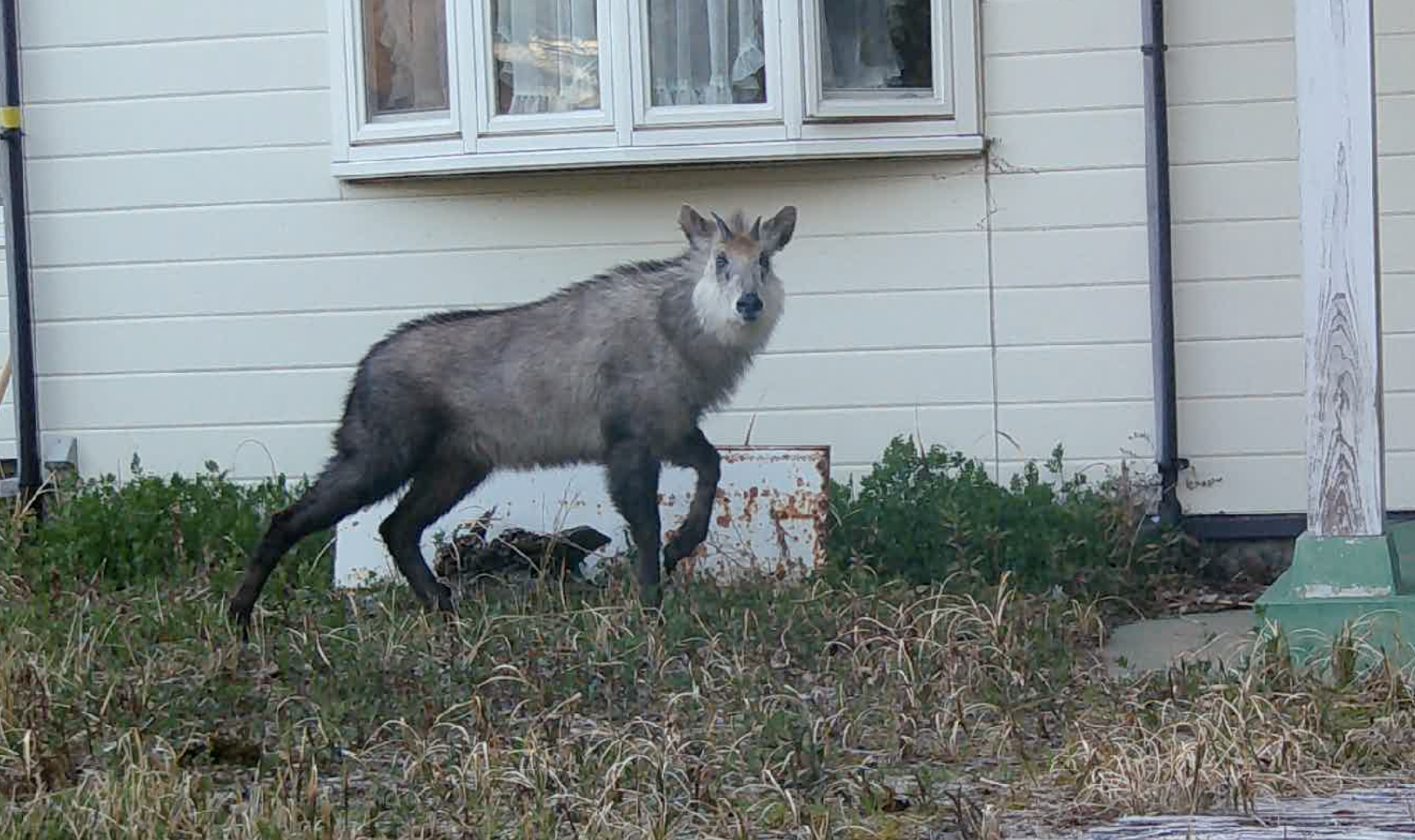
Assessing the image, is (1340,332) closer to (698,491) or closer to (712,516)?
(698,491)

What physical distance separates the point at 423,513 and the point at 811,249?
6.10 ft

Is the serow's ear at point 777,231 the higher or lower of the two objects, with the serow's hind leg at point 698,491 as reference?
higher

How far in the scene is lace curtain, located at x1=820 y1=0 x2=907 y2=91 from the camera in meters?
7.18

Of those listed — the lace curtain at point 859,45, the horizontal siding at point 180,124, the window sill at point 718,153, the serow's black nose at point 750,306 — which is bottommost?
the serow's black nose at point 750,306

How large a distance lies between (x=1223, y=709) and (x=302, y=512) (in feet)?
9.58

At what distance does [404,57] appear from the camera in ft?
24.3

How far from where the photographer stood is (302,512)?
6.04 meters

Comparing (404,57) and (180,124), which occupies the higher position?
(404,57)

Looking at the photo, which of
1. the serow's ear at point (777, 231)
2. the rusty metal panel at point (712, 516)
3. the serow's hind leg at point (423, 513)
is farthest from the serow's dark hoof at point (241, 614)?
the serow's ear at point (777, 231)

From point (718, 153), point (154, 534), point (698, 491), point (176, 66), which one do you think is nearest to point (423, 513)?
point (698, 491)

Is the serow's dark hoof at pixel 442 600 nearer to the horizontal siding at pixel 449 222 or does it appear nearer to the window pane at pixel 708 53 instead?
the horizontal siding at pixel 449 222

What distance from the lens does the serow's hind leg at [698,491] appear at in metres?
6.09

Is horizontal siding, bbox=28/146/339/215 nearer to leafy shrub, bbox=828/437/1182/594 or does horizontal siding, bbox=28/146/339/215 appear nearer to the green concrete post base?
leafy shrub, bbox=828/437/1182/594

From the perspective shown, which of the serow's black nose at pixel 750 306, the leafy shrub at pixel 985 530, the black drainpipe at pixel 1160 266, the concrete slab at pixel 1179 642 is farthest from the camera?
the black drainpipe at pixel 1160 266
